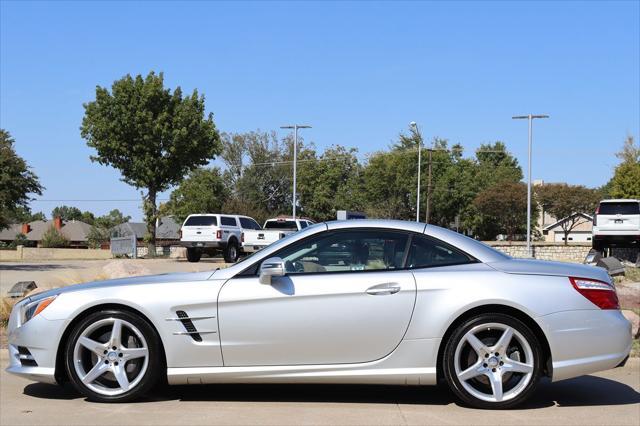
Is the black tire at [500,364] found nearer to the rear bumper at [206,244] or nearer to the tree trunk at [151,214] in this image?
the rear bumper at [206,244]

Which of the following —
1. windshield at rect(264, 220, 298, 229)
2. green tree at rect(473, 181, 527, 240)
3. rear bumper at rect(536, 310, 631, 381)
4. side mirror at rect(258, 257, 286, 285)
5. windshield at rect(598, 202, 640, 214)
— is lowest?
rear bumper at rect(536, 310, 631, 381)

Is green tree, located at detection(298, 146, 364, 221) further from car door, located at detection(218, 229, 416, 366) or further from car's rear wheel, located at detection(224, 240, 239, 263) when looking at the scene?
car door, located at detection(218, 229, 416, 366)

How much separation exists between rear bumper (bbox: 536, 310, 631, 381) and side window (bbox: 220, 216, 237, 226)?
24.1 m

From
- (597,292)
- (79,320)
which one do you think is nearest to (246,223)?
(79,320)

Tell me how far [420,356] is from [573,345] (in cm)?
111

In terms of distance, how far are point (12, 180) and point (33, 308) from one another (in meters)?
22.1

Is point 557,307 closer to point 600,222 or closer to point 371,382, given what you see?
point 371,382

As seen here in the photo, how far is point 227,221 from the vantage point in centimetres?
2939

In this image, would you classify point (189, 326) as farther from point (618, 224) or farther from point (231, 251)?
point (618, 224)

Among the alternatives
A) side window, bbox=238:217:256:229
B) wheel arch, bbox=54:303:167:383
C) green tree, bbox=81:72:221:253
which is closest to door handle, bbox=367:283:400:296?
wheel arch, bbox=54:303:167:383

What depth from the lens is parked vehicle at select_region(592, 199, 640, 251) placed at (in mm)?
26469

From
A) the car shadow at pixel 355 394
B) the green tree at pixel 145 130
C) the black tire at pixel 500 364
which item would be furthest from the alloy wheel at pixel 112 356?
the green tree at pixel 145 130

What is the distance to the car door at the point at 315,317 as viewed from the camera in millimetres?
5320

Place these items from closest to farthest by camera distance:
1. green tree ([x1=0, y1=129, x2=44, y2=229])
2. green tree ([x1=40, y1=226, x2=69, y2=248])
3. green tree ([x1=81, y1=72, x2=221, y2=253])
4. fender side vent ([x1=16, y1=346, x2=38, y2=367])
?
fender side vent ([x1=16, y1=346, x2=38, y2=367]) → green tree ([x1=0, y1=129, x2=44, y2=229]) → green tree ([x1=81, y1=72, x2=221, y2=253]) → green tree ([x1=40, y1=226, x2=69, y2=248])
